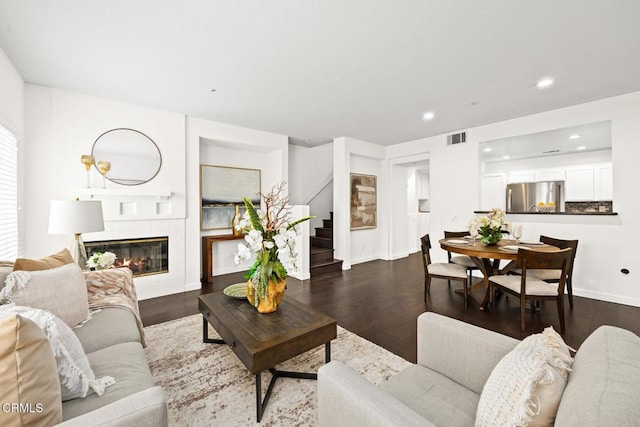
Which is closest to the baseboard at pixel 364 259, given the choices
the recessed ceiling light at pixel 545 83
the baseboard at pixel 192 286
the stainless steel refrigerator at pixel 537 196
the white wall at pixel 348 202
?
the white wall at pixel 348 202

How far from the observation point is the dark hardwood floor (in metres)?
2.65

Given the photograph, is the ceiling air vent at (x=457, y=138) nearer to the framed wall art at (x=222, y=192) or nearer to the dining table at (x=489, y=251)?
the dining table at (x=489, y=251)

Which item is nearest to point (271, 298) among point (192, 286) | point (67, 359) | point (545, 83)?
point (67, 359)

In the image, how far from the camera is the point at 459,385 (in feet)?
4.05

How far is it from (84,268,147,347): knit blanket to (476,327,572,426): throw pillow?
7.49 ft

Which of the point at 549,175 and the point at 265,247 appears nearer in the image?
the point at 265,247

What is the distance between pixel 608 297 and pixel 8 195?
22.7 ft

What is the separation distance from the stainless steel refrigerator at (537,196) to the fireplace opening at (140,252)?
7.57m

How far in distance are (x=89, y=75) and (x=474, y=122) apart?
517cm

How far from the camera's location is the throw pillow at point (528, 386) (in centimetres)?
74

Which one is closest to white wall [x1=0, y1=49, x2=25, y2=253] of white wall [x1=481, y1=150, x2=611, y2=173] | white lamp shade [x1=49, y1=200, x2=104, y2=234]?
white lamp shade [x1=49, y1=200, x2=104, y2=234]

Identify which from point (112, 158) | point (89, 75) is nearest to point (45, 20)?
point (89, 75)

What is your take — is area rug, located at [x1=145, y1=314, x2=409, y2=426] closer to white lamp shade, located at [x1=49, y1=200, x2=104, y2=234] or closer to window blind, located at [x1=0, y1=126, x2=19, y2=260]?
white lamp shade, located at [x1=49, y1=200, x2=104, y2=234]

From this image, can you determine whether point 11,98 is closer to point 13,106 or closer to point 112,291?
point 13,106
